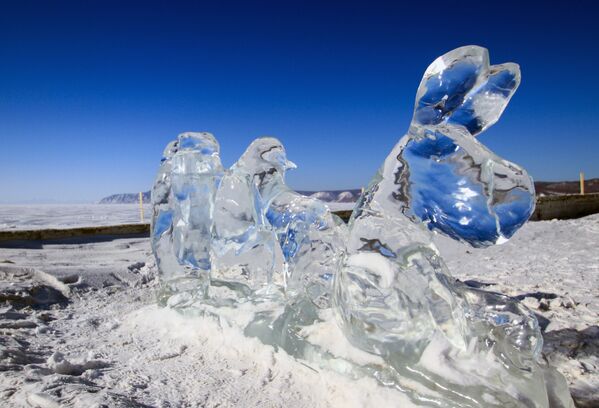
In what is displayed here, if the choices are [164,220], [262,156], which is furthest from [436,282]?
[164,220]

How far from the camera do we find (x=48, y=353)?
1.87 m

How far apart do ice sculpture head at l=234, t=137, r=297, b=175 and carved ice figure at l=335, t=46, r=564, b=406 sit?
2.88ft

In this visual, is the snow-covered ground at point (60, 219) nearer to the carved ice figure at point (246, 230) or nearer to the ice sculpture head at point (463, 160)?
the carved ice figure at point (246, 230)

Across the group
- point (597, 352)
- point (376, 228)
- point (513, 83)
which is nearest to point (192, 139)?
point (376, 228)

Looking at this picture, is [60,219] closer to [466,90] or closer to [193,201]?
[193,201]

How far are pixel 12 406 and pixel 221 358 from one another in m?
0.74

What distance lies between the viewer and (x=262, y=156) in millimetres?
2291

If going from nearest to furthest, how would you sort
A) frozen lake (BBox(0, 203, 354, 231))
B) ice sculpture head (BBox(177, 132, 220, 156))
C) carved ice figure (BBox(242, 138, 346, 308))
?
carved ice figure (BBox(242, 138, 346, 308)) < ice sculpture head (BBox(177, 132, 220, 156)) < frozen lake (BBox(0, 203, 354, 231))

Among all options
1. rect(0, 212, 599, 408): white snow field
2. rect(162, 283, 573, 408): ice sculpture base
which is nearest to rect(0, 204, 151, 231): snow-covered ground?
rect(0, 212, 599, 408): white snow field

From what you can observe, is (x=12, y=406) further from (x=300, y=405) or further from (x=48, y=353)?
(x=300, y=405)

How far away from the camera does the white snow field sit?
142 cm

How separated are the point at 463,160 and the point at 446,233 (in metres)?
0.27

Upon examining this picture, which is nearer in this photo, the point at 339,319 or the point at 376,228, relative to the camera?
the point at 376,228

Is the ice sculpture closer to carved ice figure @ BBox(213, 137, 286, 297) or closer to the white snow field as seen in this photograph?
the white snow field
